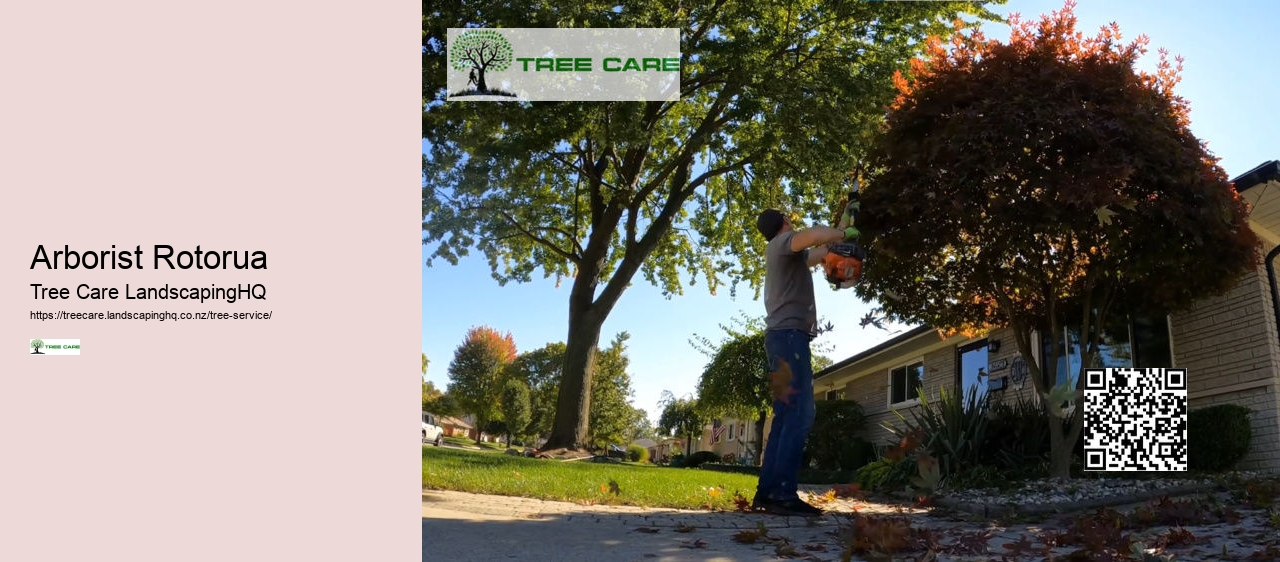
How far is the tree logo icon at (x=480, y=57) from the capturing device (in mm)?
12078

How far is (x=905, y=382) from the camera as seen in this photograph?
18109 millimetres


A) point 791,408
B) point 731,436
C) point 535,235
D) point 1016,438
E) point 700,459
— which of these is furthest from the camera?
point 731,436

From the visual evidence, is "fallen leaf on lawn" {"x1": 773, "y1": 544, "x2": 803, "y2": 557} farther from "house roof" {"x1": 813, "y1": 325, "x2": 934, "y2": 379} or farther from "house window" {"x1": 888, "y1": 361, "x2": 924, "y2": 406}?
"house window" {"x1": 888, "y1": 361, "x2": 924, "y2": 406}

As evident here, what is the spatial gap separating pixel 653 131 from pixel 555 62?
2360 millimetres

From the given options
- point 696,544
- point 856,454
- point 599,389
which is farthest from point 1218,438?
point 599,389

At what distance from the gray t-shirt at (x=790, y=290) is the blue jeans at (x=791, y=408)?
57 millimetres

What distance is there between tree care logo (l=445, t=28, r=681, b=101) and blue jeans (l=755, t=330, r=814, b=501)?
27.8 ft

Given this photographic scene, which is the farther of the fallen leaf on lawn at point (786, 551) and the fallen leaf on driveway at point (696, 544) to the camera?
the fallen leaf on driveway at point (696, 544)

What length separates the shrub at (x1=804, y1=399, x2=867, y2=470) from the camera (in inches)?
728

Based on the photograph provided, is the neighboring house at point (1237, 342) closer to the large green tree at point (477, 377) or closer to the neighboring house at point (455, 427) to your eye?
the large green tree at point (477, 377)
